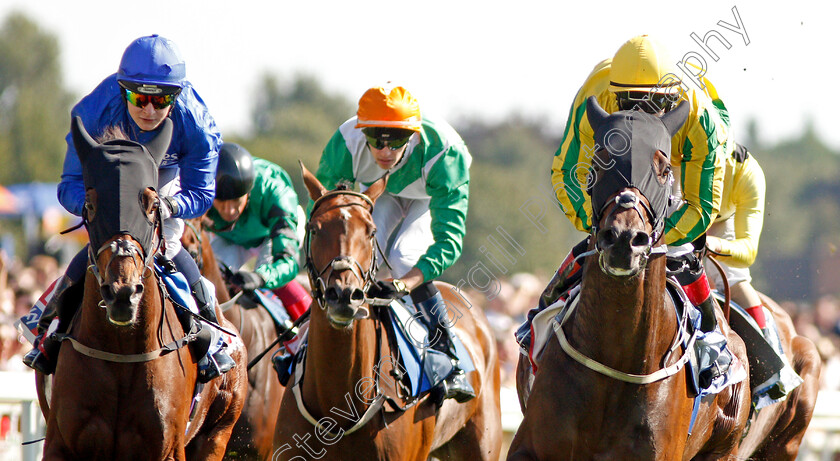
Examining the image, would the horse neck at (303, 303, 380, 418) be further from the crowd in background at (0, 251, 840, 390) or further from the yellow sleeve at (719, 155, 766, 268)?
the crowd in background at (0, 251, 840, 390)

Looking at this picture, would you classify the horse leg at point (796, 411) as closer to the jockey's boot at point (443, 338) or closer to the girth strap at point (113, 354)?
the jockey's boot at point (443, 338)

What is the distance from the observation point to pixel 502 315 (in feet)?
45.6

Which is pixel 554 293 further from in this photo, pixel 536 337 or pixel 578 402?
pixel 578 402

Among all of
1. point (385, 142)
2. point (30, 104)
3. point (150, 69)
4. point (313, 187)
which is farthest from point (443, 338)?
point (30, 104)

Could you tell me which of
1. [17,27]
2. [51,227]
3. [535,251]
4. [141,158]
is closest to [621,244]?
[141,158]

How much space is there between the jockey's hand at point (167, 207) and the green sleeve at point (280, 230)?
2299mm

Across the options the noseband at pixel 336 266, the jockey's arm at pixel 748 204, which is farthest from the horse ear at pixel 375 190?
the jockey's arm at pixel 748 204

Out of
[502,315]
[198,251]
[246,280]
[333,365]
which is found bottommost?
[502,315]

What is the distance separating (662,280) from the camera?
15.7ft

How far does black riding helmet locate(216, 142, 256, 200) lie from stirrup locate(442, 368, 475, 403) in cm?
243

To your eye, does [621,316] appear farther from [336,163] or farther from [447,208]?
[336,163]

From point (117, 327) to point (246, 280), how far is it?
8.26 feet

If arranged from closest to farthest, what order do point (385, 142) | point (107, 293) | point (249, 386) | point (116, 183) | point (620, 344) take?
point (107, 293) → point (116, 183) → point (620, 344) → point (385, 142) → point (249, 386)

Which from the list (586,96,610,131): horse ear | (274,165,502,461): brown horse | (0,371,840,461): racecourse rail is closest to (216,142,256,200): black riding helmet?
(0,371,840,461): racecourse rail
